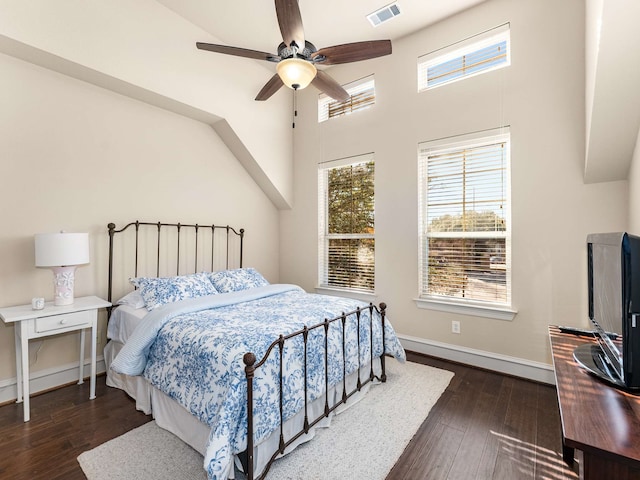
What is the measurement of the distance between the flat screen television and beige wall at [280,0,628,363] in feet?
3.89

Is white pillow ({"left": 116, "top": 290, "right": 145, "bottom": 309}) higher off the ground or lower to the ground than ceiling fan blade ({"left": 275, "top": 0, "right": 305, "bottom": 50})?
lower

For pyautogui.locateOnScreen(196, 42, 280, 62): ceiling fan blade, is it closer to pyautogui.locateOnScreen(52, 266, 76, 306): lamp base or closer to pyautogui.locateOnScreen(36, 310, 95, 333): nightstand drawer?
pyautogui.locateOnScreen(52, 266, 76, 306): lamp base

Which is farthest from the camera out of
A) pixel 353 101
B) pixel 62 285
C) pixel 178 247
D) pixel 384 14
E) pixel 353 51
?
pixel 353 101

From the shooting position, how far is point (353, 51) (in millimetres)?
2270

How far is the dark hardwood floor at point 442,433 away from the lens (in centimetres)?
180

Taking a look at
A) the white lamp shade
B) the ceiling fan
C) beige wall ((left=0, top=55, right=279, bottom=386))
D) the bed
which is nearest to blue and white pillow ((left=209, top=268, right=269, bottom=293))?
the bed

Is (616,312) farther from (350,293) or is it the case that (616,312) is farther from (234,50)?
(350,293)

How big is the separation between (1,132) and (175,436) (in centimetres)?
267

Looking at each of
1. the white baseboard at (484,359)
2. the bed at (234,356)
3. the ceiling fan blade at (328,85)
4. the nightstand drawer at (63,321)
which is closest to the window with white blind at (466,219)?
the white baseboard at (484,359)

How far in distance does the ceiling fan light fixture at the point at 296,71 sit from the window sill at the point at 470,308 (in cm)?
250

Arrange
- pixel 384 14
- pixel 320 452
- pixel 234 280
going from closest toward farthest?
pixel 320 452
pixel 384 14
pixel 234 280

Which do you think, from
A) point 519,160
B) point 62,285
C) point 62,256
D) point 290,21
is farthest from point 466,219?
point 62,285

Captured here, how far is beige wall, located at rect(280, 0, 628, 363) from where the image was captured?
265 cm

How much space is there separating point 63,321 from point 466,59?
4299 mm
